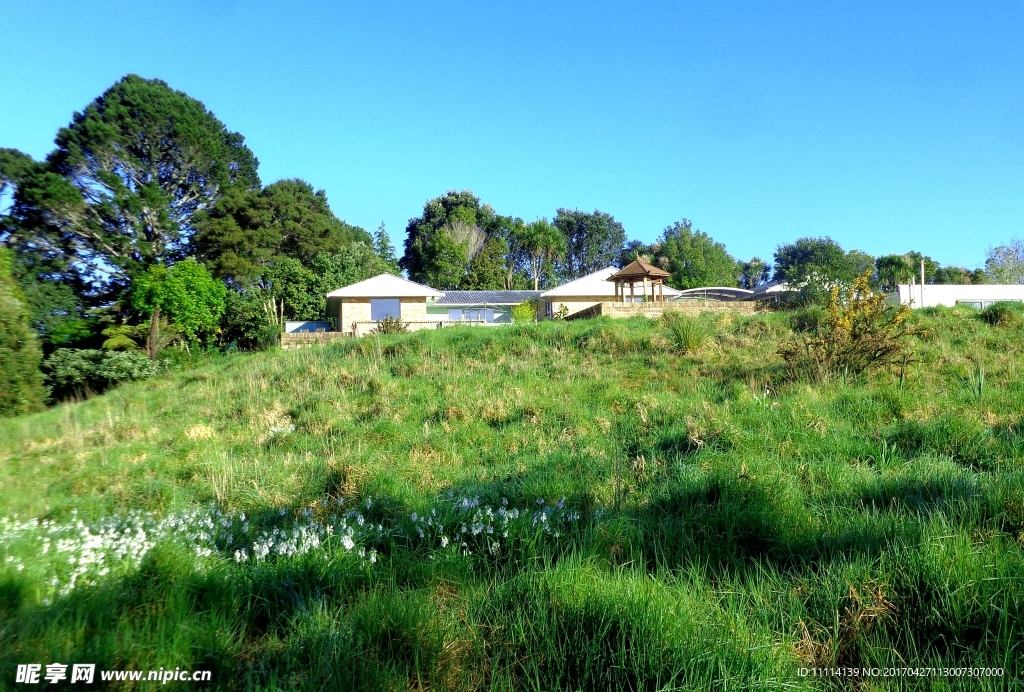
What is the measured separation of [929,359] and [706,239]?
2183 inches

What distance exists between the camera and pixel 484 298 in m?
43.6

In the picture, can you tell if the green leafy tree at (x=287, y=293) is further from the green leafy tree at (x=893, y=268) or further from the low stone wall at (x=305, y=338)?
the green leafy tree at (x=893, y=268)

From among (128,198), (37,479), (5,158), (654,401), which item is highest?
(5,158)

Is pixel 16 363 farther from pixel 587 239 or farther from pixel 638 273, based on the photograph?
pixel 587 239

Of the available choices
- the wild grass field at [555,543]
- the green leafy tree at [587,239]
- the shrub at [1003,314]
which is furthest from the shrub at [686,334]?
the green leafy tree at [587,239]

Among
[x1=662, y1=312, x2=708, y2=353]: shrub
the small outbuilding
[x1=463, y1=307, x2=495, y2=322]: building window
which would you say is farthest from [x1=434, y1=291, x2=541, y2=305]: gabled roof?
[x1=662, y1=312, x2=708, y2=353]: shrub

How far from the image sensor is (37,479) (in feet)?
24.2

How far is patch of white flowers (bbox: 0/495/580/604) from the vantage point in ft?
12.2

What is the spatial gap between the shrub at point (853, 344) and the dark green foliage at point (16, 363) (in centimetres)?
1694

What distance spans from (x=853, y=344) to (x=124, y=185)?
41.1m

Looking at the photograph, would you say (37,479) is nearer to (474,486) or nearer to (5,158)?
(474,486)

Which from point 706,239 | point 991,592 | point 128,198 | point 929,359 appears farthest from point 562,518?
point 706,239

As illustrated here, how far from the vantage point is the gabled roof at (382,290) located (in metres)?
34.5

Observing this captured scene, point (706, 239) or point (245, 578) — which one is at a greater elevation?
point (706, 239)
